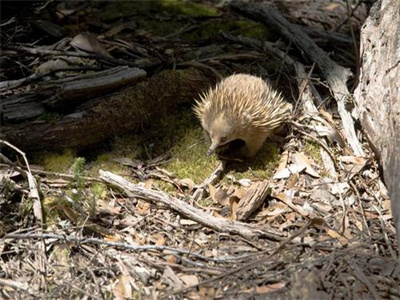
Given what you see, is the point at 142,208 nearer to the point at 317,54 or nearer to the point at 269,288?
the point at 269,288

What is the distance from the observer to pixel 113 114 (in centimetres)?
396

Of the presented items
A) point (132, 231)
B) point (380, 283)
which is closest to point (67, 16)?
point (132, 231)

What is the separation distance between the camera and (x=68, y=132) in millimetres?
3801

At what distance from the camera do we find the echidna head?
369 cm

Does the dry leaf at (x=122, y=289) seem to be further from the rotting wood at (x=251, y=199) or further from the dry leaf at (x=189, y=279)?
the rotting wood at (x=251, y=199)

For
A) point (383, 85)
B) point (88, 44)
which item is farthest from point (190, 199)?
point (88, 44)

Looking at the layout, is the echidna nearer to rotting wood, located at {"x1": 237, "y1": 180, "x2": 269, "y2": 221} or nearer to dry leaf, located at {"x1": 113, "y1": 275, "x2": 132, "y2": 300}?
rotting wood, located at {"x1": 237, "y1": 180, "x2": 269, "y2": 221}

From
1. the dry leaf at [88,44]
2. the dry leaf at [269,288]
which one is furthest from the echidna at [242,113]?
the dry leaf at [269,288]

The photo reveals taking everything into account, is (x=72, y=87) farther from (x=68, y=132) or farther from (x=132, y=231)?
(x=132, y=231)

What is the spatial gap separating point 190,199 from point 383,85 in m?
1.31

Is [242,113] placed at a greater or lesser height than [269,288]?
greater

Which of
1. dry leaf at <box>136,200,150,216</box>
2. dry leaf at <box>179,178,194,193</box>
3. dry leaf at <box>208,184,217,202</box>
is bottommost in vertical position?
dry leaf at <box>136,200,150,216</box>

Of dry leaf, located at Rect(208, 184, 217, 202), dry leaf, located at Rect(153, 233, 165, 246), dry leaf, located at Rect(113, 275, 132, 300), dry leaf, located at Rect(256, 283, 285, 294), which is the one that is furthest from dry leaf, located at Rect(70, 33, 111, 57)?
dry leaf, located at Rect(256, 283, 285, 294)

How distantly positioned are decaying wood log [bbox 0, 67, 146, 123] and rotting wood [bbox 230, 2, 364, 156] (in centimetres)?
141
